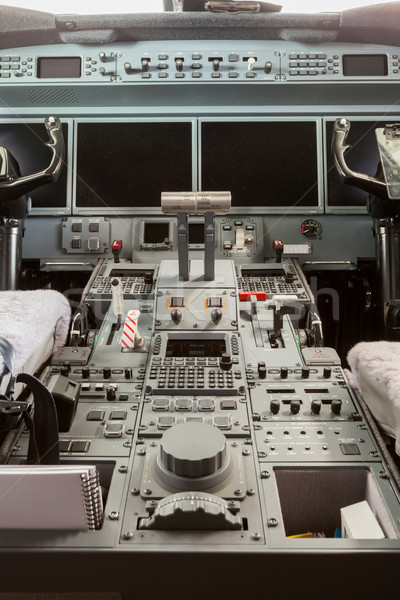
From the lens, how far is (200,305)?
219 cm

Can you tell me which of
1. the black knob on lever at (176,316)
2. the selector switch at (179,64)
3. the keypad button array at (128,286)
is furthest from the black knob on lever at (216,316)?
the selector switch at (179,64)

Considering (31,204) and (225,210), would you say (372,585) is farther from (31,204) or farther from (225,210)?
(31,204)

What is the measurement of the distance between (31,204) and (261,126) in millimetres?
1443

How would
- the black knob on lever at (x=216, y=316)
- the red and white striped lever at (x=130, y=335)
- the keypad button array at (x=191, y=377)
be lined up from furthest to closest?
the black knob on lever at (x=216, y=316) → the red and white striped lever at (x=130, y=335) → the keypad button array at (x=191, y=377)

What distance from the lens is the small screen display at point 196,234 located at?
2.91 metres

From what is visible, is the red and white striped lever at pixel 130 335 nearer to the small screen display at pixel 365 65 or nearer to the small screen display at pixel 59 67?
the small screen display at pixel 59 67

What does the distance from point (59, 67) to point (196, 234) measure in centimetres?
122

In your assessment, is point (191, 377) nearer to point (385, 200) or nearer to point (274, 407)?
point (274, 407)

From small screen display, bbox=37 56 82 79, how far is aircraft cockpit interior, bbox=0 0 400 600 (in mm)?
13

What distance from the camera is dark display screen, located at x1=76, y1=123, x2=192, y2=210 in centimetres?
298

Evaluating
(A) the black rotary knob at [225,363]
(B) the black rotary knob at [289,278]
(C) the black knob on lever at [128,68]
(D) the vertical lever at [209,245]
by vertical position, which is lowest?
(A) the black rotary knob at [225,363]

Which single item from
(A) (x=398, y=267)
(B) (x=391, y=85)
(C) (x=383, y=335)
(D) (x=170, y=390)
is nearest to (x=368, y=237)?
(A) (x=398, y=267)

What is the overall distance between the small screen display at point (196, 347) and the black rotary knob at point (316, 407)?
0.62 metres

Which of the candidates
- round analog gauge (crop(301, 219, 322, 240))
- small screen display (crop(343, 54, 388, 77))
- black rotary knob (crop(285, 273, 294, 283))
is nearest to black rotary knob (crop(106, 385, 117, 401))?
black rotary knob (crop(285, 273, 294, 283))
